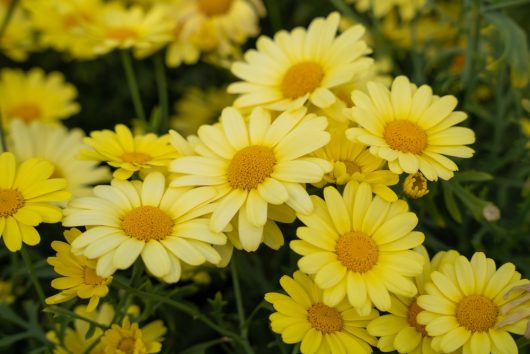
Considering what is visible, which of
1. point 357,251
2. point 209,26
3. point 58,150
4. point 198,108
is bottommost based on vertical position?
point 198,108

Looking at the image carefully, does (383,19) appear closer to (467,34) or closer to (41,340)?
(467,34)

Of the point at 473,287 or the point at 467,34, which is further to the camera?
the point at 467,34

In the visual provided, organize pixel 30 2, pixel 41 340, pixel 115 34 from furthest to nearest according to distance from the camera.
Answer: pixel 30 2 < pixel 115 34 < pixel 41 340

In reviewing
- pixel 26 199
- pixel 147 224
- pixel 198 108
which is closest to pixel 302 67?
pixel 147 224

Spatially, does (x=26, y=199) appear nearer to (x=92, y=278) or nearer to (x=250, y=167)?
(x=92, y=278)

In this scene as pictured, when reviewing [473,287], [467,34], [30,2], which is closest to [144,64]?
[30,2]

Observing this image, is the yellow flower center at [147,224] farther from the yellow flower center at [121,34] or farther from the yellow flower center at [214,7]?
the yellow flower center at [214,7]
